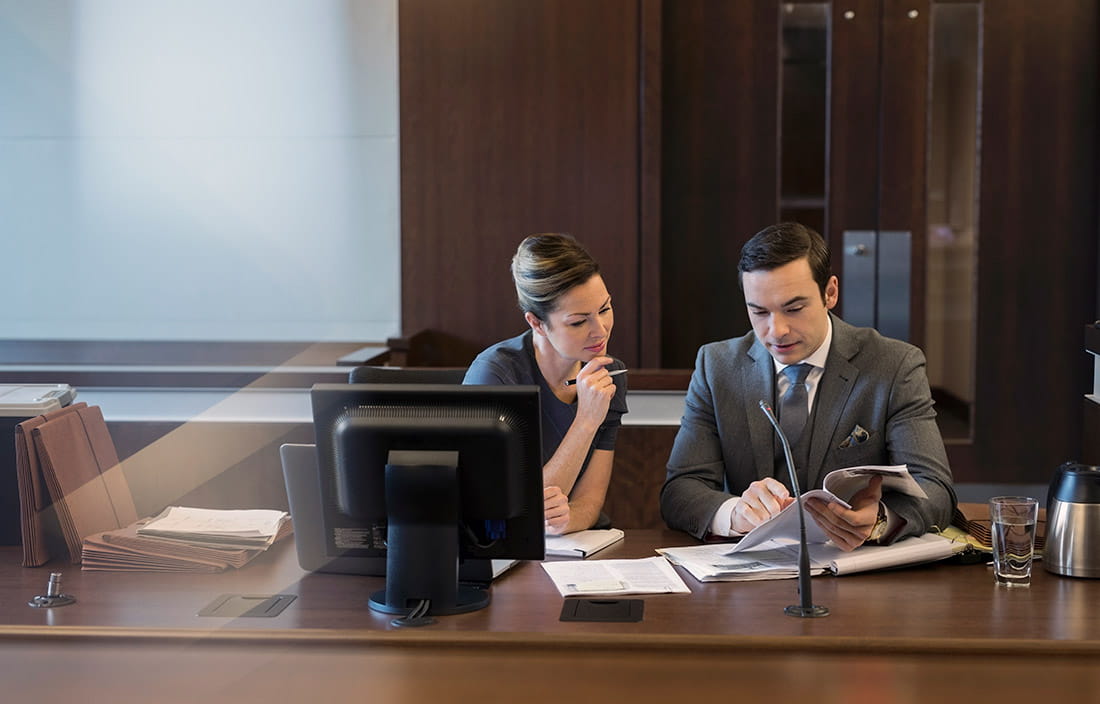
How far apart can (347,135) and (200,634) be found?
324 centimetres

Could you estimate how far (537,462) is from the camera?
1757 millimetres

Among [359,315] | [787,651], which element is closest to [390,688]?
[787,651]

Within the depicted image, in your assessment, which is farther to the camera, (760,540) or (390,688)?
(760,540)

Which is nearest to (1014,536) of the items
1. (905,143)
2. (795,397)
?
(795,397)

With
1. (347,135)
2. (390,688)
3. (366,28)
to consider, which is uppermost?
(366,28)

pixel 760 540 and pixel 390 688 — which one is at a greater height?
pixel 760 540

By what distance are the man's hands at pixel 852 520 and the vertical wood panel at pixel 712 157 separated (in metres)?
2.58

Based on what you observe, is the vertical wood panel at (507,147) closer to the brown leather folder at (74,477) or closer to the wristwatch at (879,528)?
the brown leather folder at (74,477)

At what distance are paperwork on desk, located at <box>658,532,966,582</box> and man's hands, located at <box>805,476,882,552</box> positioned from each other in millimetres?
24

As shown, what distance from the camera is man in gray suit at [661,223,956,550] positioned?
89.3 inches

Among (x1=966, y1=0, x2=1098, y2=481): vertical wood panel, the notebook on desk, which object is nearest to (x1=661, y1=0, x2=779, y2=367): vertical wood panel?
(x1=966, y1=0, x2=1098, y2=481): vertical wood panel

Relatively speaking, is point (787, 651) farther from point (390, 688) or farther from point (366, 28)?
point (366, 28)

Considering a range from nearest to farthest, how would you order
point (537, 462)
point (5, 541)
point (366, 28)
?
point (537, 462) → point (5, 541) → point (366, 28)

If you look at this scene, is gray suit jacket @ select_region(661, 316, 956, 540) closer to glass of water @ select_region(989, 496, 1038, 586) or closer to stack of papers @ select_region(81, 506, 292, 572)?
glass of water @ select_region(989, 496, 1038, 586)
